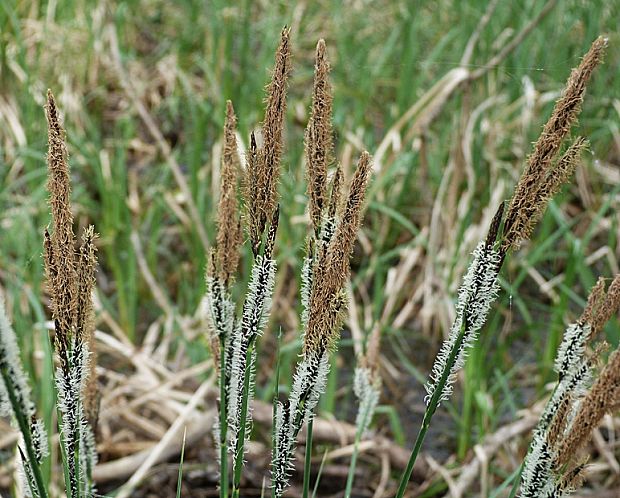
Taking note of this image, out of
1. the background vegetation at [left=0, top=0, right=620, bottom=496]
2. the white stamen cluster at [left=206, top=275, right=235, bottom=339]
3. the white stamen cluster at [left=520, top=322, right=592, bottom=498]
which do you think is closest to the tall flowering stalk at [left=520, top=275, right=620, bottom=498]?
the white stamen cluster at [left=520, top=322, right=592, bottom=498]

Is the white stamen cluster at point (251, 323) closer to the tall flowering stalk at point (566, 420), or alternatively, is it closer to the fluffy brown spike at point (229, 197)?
the fluffy brown spike at point (229, 197)

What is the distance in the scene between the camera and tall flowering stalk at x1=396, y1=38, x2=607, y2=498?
29.2 inches

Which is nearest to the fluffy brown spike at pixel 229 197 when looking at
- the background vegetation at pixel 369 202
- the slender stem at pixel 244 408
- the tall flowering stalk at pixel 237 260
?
the tall flowering stalk at pixel 237 260

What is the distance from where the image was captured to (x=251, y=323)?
870mm

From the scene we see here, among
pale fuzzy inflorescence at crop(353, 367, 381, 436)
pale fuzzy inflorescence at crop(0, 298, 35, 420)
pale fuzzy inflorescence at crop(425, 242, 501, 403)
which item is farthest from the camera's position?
pale fuzzy inflorescence at crop(353, 367, 381, 436)

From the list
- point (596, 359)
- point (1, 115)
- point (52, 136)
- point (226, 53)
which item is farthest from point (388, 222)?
point (52, 136)

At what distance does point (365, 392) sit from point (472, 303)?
1.22ft

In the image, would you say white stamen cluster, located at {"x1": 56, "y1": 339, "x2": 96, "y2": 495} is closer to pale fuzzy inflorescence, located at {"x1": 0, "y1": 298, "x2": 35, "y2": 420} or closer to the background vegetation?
pale fuzzy inflorescence, located at {"x1": 0, "y1": 298, "x2": 35, "y2": 420}

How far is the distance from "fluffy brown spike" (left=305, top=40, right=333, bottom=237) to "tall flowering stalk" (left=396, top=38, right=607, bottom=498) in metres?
0.17

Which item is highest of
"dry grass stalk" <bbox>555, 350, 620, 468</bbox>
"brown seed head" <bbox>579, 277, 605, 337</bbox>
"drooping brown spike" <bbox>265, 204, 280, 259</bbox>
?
"drooping brown spike" <bbox>265, 204, 280, 259</bbox>

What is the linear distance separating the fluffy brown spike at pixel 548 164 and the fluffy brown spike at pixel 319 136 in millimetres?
180

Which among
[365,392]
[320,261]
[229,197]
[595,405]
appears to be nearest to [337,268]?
[320,261]

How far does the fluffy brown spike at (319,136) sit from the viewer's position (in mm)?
793

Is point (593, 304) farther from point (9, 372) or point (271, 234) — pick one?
point (9, 372)
